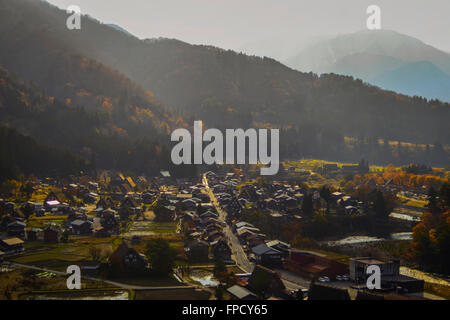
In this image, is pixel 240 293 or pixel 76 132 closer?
pixel 240 293

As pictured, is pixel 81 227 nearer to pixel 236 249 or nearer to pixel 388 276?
pixel 236 249

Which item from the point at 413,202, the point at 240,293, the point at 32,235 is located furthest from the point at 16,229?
the point at 413,202

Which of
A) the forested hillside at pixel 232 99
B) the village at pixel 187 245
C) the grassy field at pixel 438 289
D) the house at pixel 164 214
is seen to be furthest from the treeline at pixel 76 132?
the grassy field at pixel 438 289

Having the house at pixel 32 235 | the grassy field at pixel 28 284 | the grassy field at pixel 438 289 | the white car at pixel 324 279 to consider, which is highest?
the house at pixel 32 235

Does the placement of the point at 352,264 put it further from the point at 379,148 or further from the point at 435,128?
the point at 435,128

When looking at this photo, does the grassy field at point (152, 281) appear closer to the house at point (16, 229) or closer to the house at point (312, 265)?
the house at point (312, 265)

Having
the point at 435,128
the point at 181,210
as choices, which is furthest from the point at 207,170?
the point at 435,128
